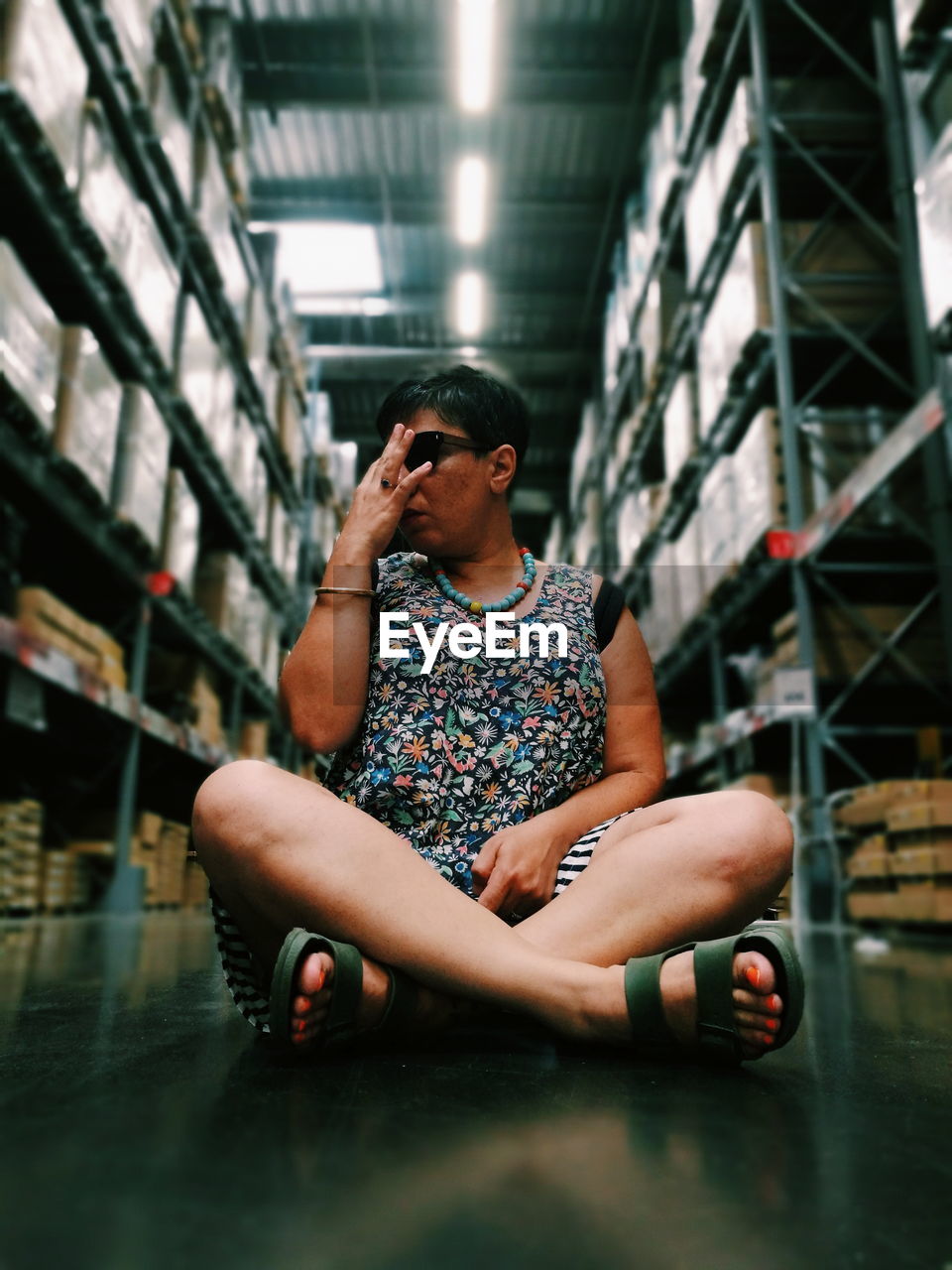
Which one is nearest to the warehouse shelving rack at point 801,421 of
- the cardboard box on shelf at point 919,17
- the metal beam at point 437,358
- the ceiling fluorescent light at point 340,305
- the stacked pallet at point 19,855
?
the cardboard box on shelf at point 919,17

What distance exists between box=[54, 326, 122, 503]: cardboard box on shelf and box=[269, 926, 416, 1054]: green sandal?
328 cm

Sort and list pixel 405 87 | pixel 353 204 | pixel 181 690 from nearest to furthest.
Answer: pixel 181 690
pixel 405 87
pixel 353 204

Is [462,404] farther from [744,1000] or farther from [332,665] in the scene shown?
[744,1000]

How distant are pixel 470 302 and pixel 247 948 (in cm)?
990

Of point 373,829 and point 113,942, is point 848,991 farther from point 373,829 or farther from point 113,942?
point 113,942

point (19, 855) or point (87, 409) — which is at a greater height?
point (87, 409)

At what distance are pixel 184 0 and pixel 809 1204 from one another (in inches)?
247

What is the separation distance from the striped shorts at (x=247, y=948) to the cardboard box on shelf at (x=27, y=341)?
2.67 metres

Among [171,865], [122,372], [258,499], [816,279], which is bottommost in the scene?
[171,865]

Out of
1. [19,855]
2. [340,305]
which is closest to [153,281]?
[19,855]

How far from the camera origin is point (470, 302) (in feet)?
34.0

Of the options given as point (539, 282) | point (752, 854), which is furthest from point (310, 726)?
point (539, 282)

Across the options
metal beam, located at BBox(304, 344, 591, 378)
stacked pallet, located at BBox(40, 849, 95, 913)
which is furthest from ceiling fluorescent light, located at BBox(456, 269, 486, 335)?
stacked pallet, located at BBox(40, 849, 95, 913)

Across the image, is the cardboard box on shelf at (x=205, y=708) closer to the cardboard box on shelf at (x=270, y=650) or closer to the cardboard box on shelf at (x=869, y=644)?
the cardboard box on shelf at (x=270, y=650)
